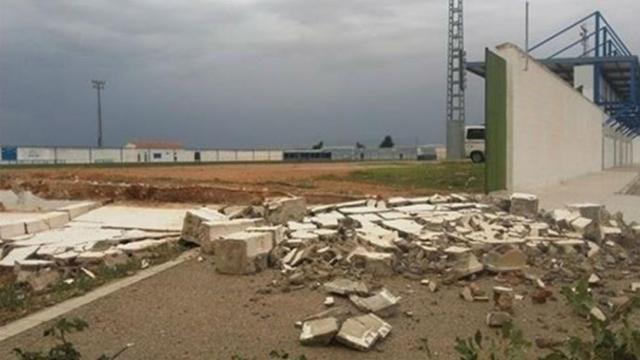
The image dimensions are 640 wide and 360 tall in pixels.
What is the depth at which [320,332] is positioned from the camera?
5379 mm

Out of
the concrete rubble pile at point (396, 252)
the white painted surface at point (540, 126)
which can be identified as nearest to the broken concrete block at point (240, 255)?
the concrete rubble pile at point (396, 252)

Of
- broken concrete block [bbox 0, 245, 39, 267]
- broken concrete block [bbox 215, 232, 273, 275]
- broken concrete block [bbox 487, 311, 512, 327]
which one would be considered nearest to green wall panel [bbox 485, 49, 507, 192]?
broken concrete block [bbox 215, 232, 273, 275]

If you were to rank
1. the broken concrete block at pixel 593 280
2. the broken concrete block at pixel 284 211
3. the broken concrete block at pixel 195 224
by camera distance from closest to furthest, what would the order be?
the broken concrete block at pixel 593 280, the broken concrete block at pixel 195 224, the broken concrete block at pixel 284 211

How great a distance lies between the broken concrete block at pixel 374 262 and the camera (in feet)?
25.3

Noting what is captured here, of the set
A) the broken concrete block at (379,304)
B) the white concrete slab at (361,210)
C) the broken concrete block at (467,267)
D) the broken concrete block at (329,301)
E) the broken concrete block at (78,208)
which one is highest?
the white concrete slab at (361,210)

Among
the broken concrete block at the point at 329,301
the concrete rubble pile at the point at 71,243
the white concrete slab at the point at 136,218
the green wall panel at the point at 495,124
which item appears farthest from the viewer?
the green wall panel at the point at 495,124

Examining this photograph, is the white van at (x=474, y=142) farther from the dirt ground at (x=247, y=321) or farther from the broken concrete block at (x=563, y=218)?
the dirt ground at (x=247, y=321)

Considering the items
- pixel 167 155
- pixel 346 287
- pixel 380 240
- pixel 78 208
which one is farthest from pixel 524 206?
pixel 167 155

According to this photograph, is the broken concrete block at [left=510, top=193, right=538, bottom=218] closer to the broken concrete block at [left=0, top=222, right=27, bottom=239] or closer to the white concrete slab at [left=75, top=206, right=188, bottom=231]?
the white concrete slab at [left=75, top=206, right=188, bottom=231]

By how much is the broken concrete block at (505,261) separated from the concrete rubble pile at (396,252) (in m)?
0.01

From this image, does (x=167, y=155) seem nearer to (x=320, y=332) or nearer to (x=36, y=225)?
(x=36, y=225)

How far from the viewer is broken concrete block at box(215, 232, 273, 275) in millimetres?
7938

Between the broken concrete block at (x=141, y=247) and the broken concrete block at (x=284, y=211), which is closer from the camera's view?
the broken concrete block at (x=141, y=247)

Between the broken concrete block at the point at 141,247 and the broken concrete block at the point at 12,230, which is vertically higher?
the broken concrete block at the point at 12,230
